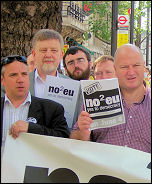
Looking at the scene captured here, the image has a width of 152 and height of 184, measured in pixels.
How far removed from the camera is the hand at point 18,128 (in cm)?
249

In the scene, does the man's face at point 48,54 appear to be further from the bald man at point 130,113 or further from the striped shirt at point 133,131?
the striped shirt at point 133,131

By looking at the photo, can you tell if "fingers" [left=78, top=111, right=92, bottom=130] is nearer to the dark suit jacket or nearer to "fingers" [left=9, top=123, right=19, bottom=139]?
the dark suit jacket

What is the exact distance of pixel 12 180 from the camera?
2494mm

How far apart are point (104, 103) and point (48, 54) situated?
750 mm

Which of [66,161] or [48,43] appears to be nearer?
[66,161]

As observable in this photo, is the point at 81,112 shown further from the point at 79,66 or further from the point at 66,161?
the point at 79,66

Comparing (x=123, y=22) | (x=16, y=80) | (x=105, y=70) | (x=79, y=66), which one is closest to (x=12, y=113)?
(x=16, y=80)

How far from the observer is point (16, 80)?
2.57 m

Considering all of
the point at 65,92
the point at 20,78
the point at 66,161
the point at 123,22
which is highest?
the point at 123,22

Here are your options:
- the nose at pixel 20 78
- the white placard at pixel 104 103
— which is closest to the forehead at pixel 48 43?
the nose at pixel 20 78

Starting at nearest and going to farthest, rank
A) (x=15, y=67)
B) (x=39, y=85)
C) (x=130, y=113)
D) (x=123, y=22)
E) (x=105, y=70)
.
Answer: (x=15, y=67) < (x=130, y=113) < (x=39, y=85) < (x=105, y=70) < (x=123, y=22)

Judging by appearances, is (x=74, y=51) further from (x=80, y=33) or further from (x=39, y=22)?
(x=80, y=33)

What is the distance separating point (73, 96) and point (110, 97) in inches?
19.9

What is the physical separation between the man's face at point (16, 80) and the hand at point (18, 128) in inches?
8.1
